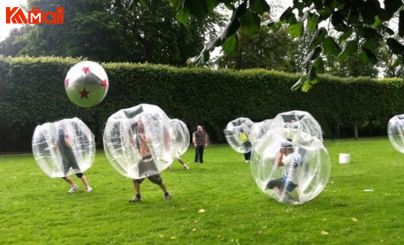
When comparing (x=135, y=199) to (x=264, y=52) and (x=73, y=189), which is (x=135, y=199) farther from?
(x=264, y=52)

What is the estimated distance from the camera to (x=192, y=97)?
3106cm

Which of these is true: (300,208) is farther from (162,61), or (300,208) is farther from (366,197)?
(162,61)

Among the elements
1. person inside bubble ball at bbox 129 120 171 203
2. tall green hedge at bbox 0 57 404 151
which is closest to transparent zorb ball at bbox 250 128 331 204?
person inside bubble ball at bbox 129 120 171 203

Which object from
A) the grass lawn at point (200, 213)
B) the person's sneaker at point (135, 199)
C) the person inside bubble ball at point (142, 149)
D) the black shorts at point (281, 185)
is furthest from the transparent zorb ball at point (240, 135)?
the person inside bubble ball at point (142, 149)

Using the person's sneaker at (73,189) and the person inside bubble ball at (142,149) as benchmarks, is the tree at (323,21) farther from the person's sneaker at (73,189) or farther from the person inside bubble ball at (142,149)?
the person's sneaker at (73,189)

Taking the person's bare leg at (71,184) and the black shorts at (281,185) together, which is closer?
the black shorts at (281,185)

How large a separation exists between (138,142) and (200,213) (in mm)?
2036

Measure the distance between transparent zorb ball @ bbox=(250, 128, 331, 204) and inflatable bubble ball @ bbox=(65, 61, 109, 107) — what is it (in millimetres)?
3662

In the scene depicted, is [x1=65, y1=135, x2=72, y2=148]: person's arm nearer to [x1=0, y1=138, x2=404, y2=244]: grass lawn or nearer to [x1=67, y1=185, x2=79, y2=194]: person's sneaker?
[x1=67, y1=185, x2=79, y2=194]: person's sneaker

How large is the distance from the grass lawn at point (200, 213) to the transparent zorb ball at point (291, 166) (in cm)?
34

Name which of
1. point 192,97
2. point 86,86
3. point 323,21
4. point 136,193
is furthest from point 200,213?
point 192,97

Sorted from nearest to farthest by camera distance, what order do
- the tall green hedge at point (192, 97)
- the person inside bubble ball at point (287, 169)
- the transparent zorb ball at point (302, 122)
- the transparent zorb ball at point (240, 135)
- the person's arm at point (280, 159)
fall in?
the person inside bubble ball at point (287, 169) < the person's arm at point (280, 159) < the transparent zorb ball at point (302, 122) < the transparent zorb ball at point (240, 135) < the tall green hedge at point (192, 97)

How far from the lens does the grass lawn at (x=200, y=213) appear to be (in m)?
7.95

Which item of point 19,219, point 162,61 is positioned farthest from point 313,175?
point 162,61
